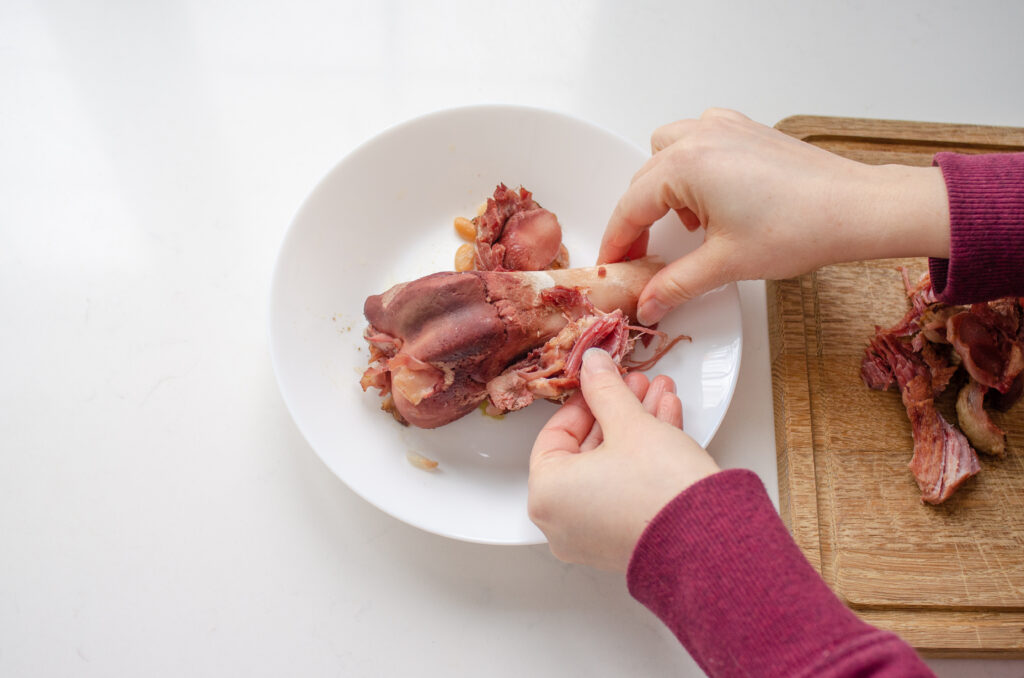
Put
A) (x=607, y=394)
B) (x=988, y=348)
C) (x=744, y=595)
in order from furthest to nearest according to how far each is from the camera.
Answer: (x=988, y=348), (x=607, y=394), (x=744, y=595)

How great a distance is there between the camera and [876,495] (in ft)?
5.59

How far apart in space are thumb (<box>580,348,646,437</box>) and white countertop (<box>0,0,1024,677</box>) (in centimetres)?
50

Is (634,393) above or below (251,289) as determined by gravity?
below

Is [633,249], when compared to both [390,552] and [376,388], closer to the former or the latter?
[376,388]

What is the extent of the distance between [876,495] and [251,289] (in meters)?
1.74

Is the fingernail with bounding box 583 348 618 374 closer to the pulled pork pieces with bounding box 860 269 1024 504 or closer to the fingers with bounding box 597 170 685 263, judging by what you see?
the fingers with bounding box 597 170 685 263

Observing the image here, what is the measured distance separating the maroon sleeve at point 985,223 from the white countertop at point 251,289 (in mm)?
489

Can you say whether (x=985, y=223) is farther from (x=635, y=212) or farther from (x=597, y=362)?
(x=597, y=362)

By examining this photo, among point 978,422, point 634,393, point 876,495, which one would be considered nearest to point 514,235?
point 634,393

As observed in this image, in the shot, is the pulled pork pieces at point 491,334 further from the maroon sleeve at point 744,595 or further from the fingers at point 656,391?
the maroon sleeve at point 744,595

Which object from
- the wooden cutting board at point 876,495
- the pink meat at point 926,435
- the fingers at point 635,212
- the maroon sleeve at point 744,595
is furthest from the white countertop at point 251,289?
the maroon sleeve at point 744,595

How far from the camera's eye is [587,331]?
1.58m

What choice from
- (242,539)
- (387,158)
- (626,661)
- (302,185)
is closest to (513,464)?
(626,661)

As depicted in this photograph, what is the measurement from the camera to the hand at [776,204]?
1466mm
